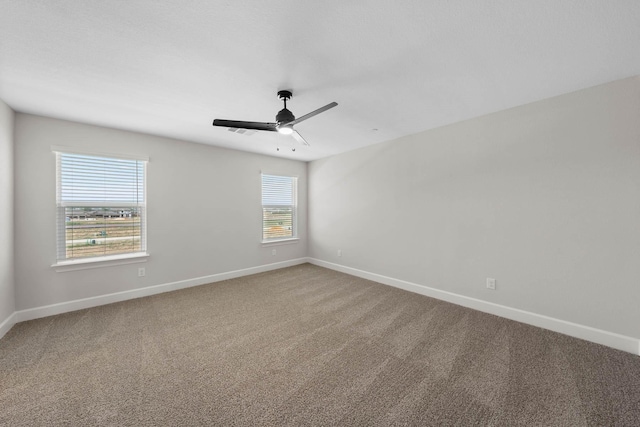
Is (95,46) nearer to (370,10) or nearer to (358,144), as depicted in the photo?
(370,10)

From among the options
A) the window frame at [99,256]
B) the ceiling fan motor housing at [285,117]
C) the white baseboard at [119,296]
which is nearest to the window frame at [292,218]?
the white baseboard at [119,296]

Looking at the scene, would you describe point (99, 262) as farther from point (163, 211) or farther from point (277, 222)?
point (277, 222)

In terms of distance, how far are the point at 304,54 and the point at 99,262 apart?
12.0 ft

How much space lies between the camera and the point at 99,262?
3.19m

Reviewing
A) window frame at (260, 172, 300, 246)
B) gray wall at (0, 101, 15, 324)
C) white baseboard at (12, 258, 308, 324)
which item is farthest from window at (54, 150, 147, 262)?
window frame at (260, 172, 300, 246)

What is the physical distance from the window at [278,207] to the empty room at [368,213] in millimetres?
958

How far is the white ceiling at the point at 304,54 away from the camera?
4.54ft

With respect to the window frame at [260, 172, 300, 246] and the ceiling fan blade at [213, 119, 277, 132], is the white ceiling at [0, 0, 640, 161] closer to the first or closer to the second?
the ceiling fan blade at [213, 119, 277, 132]

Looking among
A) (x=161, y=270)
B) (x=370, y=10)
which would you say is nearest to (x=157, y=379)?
(x=161, y=270)

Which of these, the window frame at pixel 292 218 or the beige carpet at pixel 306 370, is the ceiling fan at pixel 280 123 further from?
the window frame at pixel 292 218

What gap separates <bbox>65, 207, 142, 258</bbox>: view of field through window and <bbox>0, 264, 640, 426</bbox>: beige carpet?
81 cm

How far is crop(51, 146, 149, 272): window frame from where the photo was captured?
2949 mm

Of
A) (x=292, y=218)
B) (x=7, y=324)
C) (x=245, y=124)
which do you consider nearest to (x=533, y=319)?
(x=245, y=124)

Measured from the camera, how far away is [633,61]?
6.07 ft
